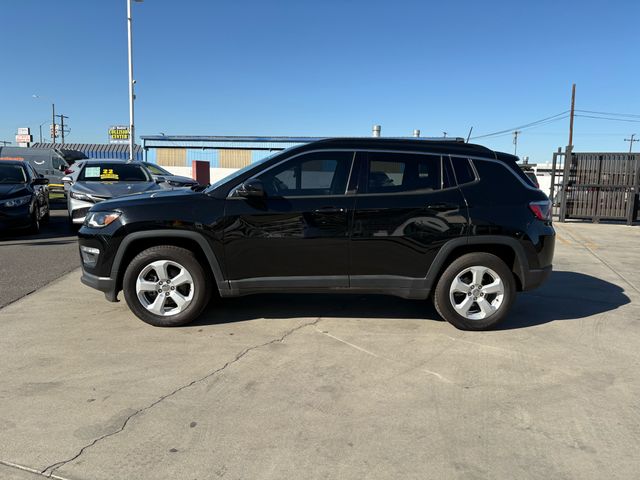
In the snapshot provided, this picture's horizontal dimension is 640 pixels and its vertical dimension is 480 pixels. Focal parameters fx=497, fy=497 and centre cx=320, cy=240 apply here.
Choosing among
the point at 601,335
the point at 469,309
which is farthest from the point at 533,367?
the point at 601,335

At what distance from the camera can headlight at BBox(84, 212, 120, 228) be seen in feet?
15.5

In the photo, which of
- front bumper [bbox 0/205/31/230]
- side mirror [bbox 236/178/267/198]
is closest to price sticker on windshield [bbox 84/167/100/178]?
front bumper [bbox 0/205/31/230]

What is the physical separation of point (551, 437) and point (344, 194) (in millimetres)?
2631

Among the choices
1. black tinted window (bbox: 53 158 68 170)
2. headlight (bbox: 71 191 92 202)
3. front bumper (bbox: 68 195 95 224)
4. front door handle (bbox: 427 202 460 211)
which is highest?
black tinted window (bbox: 53 158 68 170)

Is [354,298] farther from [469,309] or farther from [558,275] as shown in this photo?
[558,275]

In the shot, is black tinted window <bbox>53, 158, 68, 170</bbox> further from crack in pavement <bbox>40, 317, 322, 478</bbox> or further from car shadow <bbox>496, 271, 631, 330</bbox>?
car shadow <bbox>496, 271, 631, 330</bbox>

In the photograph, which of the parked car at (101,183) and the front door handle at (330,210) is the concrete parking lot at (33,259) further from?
the front door handle at (330,210)

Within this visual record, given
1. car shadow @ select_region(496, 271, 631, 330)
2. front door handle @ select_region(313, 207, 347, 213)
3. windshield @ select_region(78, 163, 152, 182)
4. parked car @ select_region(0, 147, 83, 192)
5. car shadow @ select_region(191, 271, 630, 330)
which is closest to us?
front door handle @ select_region(313, 207, 347, 213)

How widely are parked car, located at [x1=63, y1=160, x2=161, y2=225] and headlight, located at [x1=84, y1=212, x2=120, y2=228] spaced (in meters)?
5.03

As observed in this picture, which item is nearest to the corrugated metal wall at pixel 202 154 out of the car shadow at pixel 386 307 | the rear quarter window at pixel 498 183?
the car shadow at pixel 386 307

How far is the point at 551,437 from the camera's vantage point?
3.02m

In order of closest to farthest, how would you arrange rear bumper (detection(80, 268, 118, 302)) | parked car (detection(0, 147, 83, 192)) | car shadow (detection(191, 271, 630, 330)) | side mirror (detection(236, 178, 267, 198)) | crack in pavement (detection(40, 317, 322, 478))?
crack in pavement (detection(40, 317, 322, 478)), side mirror (detection(236, 178, 267, 198)), rear bumper (detection(80, 268, 118, 302)), car shadow (detection(191, 271, 630, 330)), parked car (detection(0, 147, 83, 192))

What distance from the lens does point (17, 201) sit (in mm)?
9977

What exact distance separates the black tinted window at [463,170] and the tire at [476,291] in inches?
28.8
